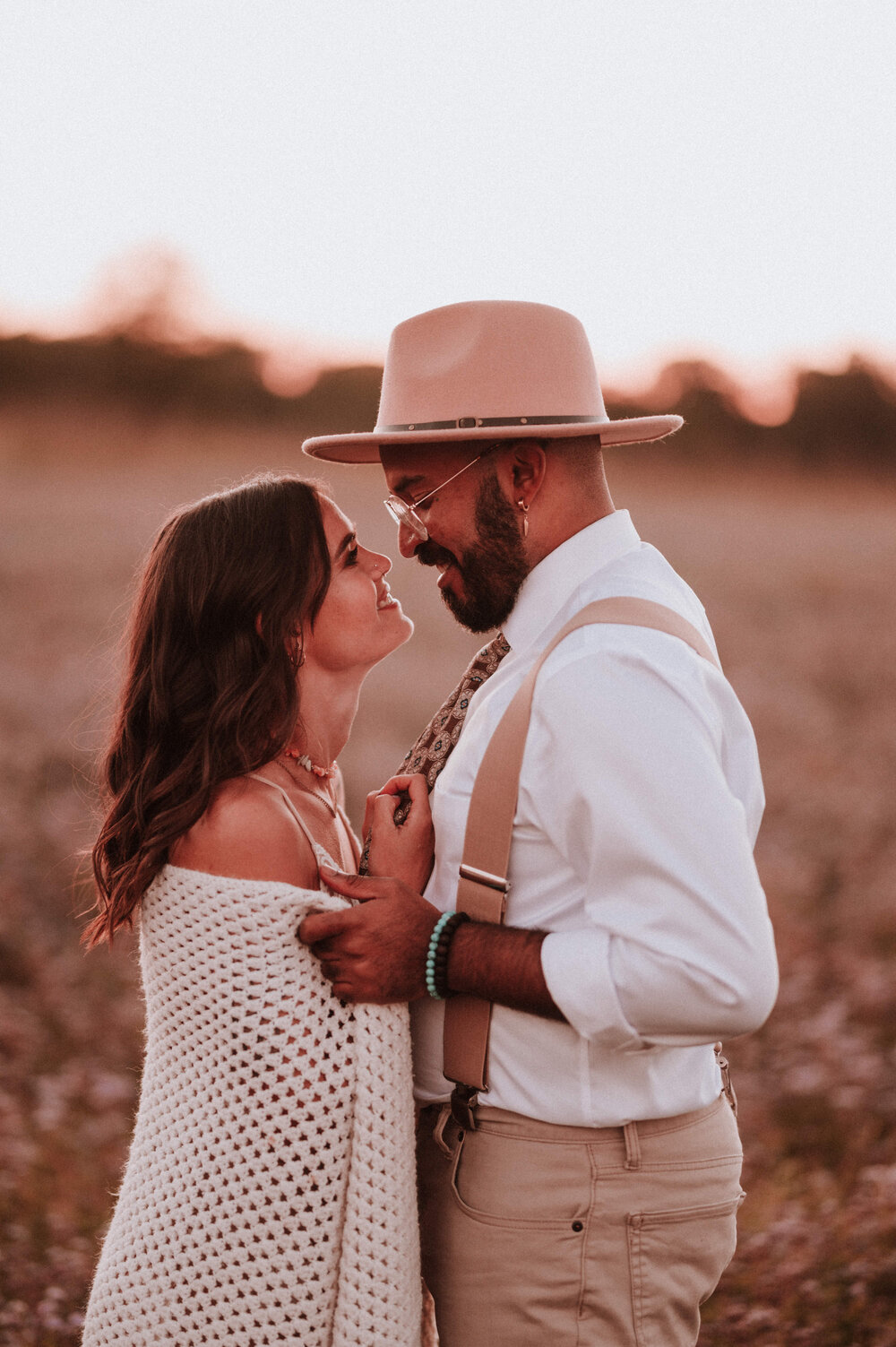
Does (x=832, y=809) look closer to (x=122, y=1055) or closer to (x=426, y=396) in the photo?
(x=122, y=1055)

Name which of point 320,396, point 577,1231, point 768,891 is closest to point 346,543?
point 577,1231

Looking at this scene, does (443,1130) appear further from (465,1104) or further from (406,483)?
(406,483)

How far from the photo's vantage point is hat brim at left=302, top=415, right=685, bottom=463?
88.7 inches

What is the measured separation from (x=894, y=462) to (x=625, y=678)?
23.7 metres

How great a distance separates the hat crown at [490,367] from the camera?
2.30m

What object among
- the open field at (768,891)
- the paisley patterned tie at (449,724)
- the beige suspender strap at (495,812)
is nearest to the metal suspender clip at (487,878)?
the beige suspender strap at (495,812)

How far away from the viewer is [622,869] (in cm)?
180

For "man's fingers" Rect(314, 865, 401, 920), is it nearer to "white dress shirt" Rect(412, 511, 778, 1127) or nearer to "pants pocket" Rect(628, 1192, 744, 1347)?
"white dress shirt" Rect(412, 511, 778, 1127)

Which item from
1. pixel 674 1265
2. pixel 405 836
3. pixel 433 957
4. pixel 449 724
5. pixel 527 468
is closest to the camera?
pixel 433 957

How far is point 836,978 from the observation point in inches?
243

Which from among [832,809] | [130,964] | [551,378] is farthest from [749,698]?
[551,378]

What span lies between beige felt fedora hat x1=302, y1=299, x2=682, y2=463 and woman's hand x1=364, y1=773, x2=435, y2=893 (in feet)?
2.43

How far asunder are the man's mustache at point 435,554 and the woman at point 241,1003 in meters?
0.21

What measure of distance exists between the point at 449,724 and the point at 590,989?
804mm
